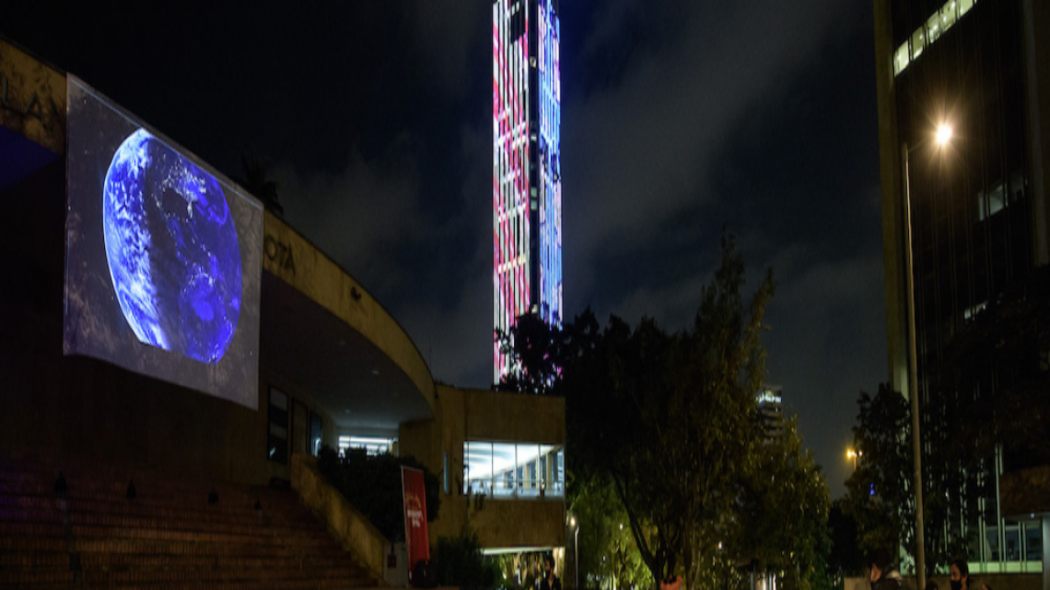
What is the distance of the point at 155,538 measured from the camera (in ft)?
66.4

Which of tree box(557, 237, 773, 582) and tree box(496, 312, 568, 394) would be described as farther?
tree box(496, 312, 568, 394)

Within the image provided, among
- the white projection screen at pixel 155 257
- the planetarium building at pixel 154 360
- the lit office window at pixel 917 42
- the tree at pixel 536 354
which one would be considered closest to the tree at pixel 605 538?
the planetarium building at pixel 154 360

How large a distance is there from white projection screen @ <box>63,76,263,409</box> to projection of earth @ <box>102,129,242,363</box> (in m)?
0.02

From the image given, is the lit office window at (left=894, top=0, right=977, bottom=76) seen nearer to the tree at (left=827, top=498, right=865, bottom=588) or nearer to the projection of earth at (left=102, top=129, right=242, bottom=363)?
the tree at (left=827, top=498, right=865, bottom=588)

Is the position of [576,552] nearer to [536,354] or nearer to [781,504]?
[781,504]

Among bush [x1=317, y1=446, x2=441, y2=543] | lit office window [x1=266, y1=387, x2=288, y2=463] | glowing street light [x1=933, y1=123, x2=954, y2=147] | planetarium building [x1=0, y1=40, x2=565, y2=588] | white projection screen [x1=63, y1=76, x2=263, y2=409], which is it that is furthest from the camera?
lit office window [x1=266, y1=387, x2=288, y2=463]

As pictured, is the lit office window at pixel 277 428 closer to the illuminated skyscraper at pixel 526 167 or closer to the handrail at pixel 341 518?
the handrail at pixel 341 518

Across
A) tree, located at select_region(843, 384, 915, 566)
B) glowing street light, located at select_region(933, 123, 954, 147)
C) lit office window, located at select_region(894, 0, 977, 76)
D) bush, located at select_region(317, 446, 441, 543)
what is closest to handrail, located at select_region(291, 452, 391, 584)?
bush, located at select_region(317, 446, 441, 543)

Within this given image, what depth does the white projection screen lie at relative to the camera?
16375 millimetres

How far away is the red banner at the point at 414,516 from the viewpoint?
23.9m

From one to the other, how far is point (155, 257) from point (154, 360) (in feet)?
5.24

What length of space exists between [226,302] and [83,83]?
499 centimetres

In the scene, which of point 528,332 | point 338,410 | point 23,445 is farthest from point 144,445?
point 528,332

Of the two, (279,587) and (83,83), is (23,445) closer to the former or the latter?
(279,587)
